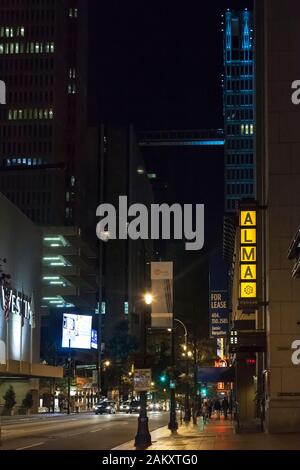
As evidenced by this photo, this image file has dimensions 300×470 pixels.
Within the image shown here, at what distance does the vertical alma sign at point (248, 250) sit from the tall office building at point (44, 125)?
13250 centimetres

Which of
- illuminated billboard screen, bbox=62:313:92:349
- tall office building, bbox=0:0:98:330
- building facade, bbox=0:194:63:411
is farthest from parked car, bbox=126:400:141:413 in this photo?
tall office building, bbox=0:0:98:330

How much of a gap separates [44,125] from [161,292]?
158 metres

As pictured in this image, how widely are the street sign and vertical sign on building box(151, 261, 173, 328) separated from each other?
1.82 metres

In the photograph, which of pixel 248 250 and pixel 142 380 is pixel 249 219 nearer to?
pixel 248 250

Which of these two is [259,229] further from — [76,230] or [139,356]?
[76,230]

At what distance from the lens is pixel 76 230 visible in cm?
16375

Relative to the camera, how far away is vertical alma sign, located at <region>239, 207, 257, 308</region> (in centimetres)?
3553

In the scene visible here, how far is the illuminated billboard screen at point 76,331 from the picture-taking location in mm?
118812

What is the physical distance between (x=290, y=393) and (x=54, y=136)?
153 meters

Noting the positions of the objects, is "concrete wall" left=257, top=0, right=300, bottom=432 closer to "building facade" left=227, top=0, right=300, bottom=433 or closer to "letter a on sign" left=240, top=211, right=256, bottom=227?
"building facade" left=227, top=0, right=300, bottom=433

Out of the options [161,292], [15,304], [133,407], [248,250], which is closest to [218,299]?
[15,304]

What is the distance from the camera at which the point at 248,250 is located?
1407 inches

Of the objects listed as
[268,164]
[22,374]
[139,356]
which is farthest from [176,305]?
[139,356]

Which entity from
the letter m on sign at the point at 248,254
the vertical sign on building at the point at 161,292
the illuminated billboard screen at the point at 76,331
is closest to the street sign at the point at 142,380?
the vertical sign on building at the point at 161,292
